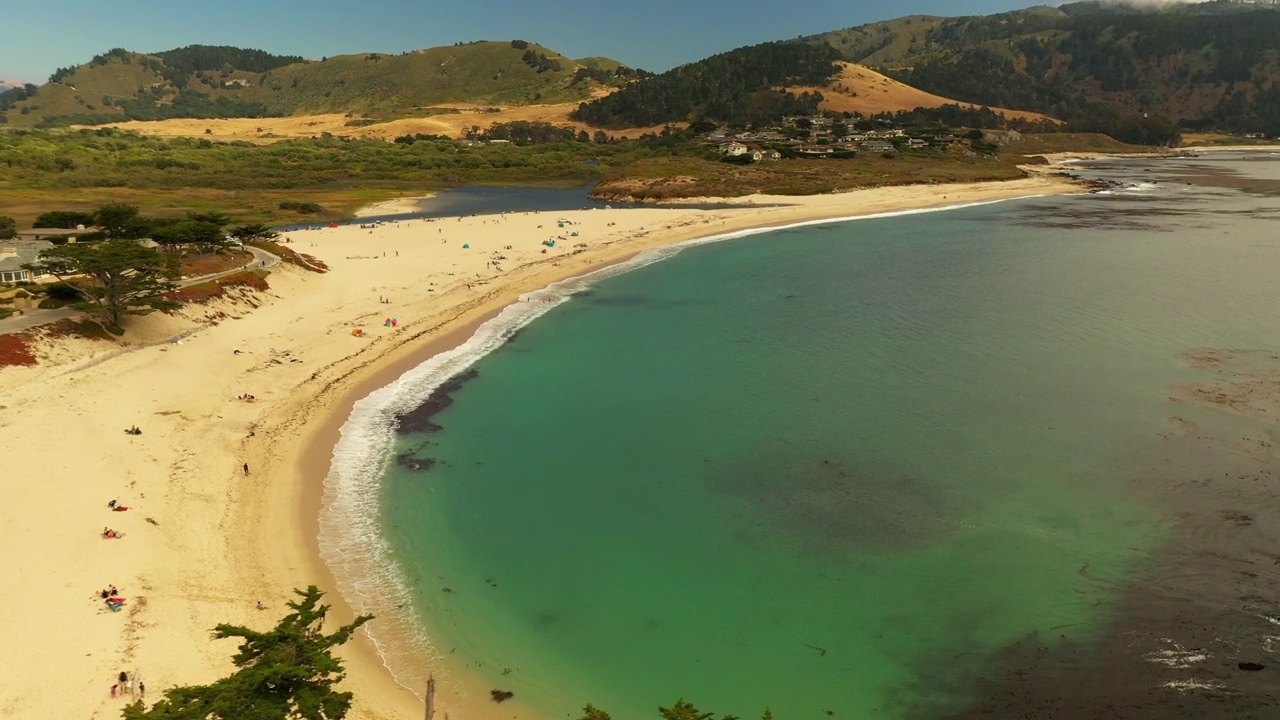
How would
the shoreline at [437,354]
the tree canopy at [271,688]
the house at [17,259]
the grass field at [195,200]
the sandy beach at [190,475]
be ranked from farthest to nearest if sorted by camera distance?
the grass field at [195,200]
the house at [17,259]
the shoreline at [437,354]
the sandy beach at [190,475]
the tree canopy at [271,688]

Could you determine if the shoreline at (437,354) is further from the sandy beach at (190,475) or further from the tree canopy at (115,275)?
the tree canopy at (115,275)

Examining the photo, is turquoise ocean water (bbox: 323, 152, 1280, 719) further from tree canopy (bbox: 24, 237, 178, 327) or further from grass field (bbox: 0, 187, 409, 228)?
grass field (bbox: 0, 187, 409, 228)

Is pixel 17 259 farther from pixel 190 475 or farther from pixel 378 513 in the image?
pixel 378 513

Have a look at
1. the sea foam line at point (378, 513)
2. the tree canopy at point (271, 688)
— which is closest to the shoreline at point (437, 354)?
the sea foam line at point (378, 513)

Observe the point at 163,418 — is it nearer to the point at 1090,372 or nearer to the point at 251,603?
the point at 251,603

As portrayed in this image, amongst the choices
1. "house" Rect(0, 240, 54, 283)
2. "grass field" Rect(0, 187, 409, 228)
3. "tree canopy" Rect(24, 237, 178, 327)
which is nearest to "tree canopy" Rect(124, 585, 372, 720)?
"tree canopy" Rect(24, 237, 178, 327)

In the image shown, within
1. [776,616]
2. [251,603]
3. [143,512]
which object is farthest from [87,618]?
[776,616]
